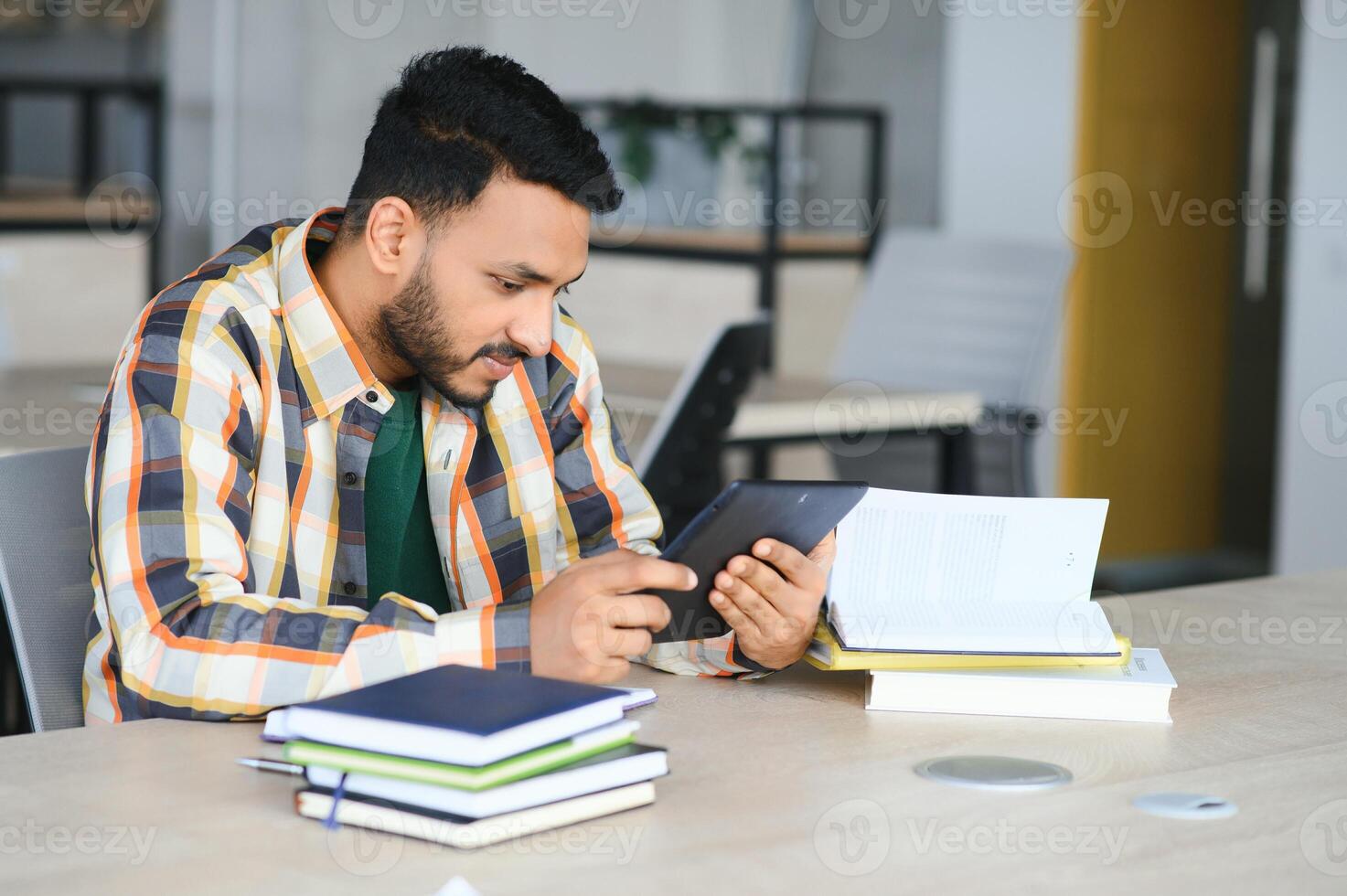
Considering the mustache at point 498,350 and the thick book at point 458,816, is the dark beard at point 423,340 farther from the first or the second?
the thick book at point 458,816

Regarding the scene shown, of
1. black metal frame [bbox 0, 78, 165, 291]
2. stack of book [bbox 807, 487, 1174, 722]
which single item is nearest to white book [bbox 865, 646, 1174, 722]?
stack of book [bbox 807, 487, 1174, 722]

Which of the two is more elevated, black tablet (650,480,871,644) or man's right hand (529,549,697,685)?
black tablet (650,480,871,644)

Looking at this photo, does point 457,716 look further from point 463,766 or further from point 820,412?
point 820,412

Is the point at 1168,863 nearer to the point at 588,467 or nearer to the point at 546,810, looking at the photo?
the point at 546,810

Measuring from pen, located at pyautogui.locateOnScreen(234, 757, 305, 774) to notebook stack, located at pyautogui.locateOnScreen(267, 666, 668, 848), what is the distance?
0.11 feet

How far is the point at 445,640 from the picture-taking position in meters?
1.22

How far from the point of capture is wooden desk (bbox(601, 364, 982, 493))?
2809mm

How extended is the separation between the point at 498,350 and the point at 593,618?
35 cm

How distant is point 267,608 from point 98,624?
0.22 metres

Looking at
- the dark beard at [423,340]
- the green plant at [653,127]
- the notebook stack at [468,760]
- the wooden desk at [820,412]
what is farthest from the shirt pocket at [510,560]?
the green plant at [653,127]

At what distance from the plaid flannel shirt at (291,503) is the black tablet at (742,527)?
3.4 inches

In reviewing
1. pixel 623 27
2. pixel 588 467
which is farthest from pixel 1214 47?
pixel 588 467

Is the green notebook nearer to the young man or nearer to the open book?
the young man

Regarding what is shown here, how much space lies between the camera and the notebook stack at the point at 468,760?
0.96 metres
